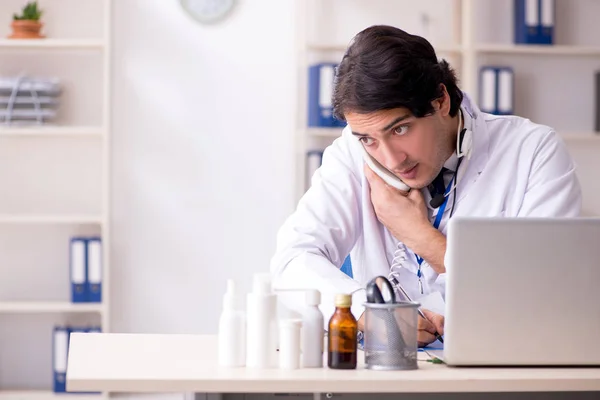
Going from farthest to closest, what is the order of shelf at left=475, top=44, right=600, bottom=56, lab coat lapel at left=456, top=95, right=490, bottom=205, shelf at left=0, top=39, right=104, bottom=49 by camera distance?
shelf at left=475, top=44, right=600, bottom=56 → shelf at left=0, top=39, right=104, bottom=49 → lab coat lapel at left=456, top=95, right=490, bottom=205

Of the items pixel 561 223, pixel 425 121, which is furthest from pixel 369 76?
pixel 561 223

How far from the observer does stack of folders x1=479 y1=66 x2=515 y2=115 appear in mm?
4336

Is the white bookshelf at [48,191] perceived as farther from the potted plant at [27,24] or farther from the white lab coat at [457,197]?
the white lab coat at [457,197]

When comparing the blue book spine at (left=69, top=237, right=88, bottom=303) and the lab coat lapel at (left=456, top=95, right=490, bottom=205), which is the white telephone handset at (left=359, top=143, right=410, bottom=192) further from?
the blue book spine at (left=69, top=237, right=88, bottom=303)

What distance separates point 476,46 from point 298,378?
10.1 ft

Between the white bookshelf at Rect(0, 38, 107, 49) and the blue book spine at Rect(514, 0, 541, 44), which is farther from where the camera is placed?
the blue book spine at Rect(514, 0, 541, 44)

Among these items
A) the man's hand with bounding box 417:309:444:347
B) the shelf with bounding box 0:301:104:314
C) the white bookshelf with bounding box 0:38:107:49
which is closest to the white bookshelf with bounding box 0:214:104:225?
the shelf with bounding box 0:301:104:314

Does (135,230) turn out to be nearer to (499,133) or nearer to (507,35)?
(507,35)

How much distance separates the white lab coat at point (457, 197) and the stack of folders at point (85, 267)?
2.06 m

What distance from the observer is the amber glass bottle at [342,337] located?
1.57 metres

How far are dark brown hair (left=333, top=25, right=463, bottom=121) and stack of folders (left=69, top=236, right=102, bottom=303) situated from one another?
2.31 meters

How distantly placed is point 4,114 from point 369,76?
8.54 feet

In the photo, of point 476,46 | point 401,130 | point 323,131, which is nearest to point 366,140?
point 401,130

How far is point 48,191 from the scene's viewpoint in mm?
4438
